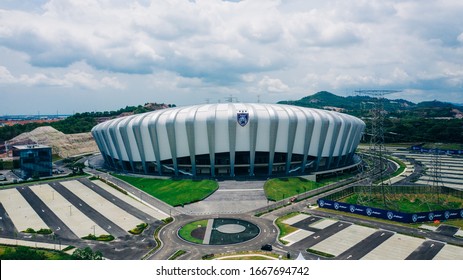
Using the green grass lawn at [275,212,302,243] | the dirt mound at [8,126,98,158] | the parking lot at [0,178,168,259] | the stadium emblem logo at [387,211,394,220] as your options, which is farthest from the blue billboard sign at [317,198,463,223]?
the dirt mound at [8,126,98,158]

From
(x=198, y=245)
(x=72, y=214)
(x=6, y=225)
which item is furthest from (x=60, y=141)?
(x=198, y=245)

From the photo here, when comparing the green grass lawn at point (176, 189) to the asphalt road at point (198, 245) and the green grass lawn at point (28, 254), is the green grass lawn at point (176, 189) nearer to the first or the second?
the asphalt road at point (198, 245)

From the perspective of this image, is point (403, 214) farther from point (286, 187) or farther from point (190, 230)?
point (190, 230)

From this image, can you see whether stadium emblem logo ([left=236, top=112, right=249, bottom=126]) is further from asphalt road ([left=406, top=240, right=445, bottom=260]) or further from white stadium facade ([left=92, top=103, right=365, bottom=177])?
asphalt road ([left=406, top=240, right=445, bottom=260])

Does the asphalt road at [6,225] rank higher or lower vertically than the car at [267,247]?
lower

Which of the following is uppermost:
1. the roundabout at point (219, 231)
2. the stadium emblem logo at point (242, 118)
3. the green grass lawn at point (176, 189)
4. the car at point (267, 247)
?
the stadium emblem logo at point (242, 118)

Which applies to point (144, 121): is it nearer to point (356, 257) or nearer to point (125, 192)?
point (125, 192)

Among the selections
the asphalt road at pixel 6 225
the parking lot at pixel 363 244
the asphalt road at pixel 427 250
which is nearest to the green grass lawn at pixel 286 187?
the parking lot at pixel 363 244
